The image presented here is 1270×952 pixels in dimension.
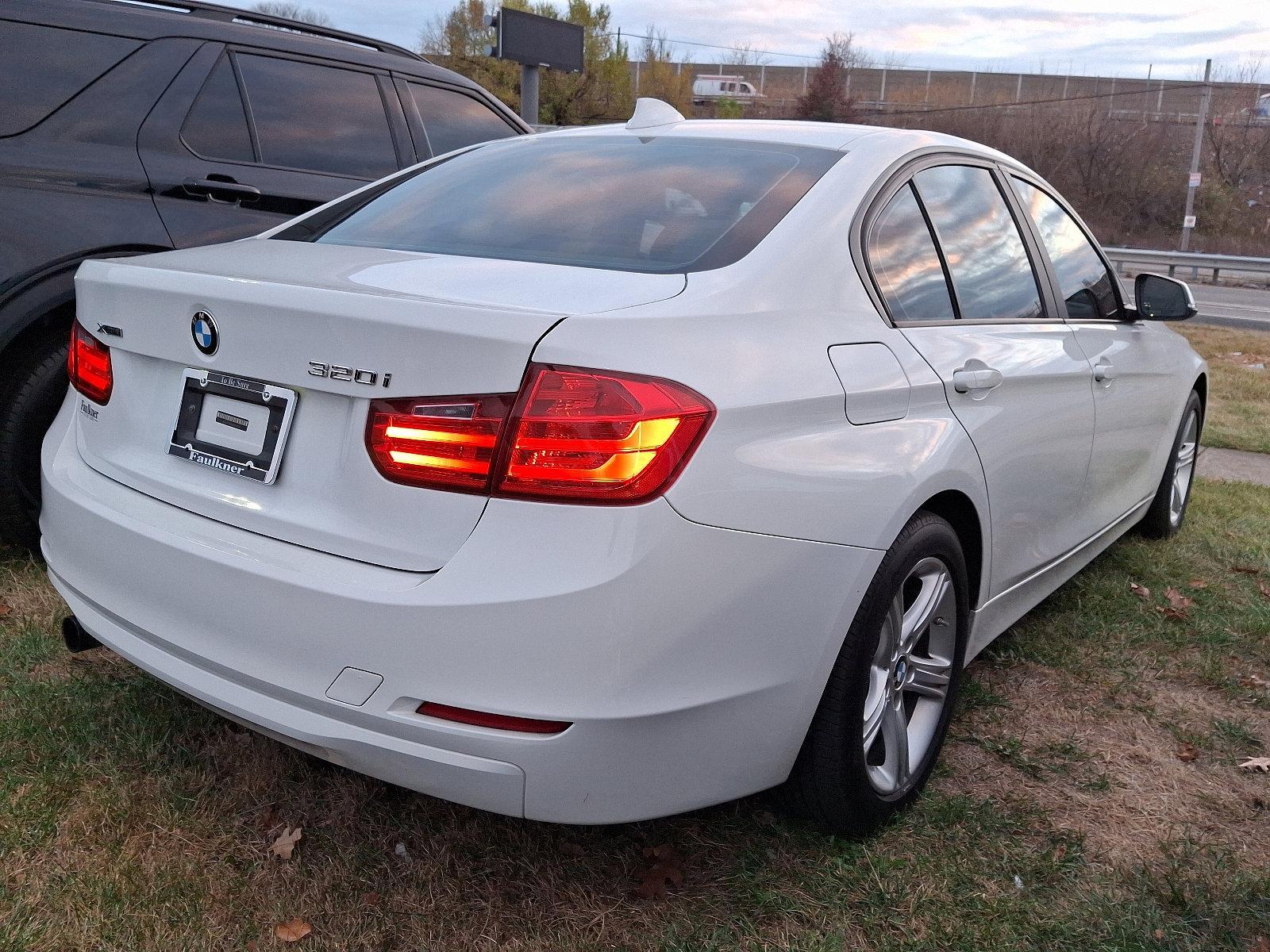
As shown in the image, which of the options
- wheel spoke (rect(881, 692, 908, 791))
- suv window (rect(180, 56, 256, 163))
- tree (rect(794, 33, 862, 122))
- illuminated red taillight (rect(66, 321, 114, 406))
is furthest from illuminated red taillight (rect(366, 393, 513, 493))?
tree (rect(794, 33, 862, 122))

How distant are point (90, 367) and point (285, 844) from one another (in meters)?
1.10

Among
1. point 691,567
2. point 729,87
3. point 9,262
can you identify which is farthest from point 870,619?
point 729,87

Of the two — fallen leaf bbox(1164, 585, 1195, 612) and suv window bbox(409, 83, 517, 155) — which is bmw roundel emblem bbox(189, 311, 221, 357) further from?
fallen leaf bbox(1164, 585, 1195, 612)

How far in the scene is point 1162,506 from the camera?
4723 mm

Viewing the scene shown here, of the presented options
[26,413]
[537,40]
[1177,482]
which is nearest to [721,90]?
[537,40]

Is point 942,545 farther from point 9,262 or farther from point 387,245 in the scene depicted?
point 9,262

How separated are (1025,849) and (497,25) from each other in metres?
12.9

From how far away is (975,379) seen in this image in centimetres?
260

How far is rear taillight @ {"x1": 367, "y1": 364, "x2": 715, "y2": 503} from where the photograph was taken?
69.1 inches

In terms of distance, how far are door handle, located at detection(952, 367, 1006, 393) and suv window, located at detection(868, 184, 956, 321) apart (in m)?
0.15

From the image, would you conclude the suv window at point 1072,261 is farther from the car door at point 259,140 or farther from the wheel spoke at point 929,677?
the car door at point 259,140

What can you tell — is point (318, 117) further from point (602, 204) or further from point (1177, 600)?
point (1177, 600)

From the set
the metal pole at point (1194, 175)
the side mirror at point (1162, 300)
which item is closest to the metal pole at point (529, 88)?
the side mirror at point (1162, 300)

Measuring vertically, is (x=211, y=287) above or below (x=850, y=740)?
above
